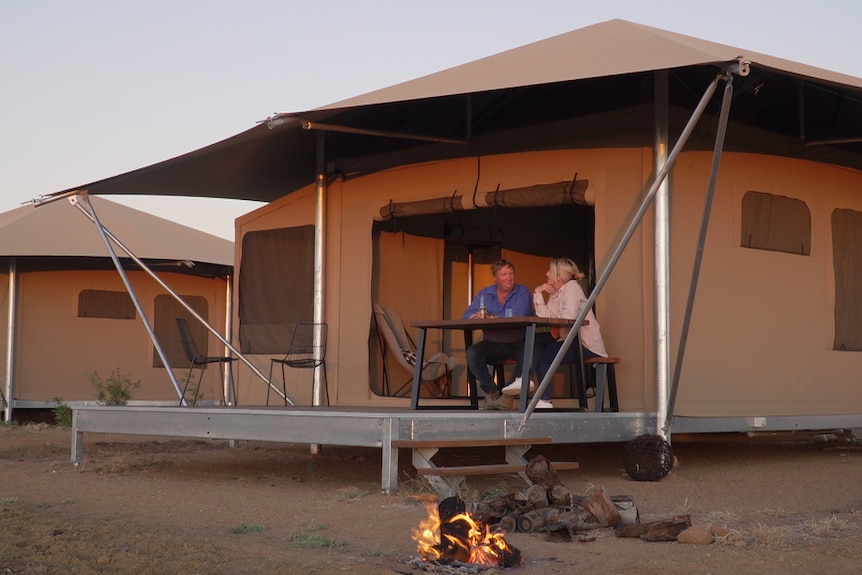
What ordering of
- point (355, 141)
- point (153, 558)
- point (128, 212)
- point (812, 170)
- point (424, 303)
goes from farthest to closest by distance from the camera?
1. point (128, 212)
2. point (424, 303)
3. point (355, 141)
4. point (812, 170)
5. point (153, 558)

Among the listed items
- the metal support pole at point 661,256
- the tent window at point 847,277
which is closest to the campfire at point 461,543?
the metal support pole at point 661,256

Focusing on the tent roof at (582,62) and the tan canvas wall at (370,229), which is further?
the tan canvas wall at (370,229)

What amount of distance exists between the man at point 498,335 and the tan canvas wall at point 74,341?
7.11m

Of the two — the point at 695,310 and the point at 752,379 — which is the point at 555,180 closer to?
the point at 695,310

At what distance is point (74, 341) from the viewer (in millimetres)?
12312

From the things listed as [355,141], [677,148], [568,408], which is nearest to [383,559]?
[677,148]

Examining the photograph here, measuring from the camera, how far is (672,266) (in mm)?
6266

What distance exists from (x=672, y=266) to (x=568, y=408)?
41.2 inches

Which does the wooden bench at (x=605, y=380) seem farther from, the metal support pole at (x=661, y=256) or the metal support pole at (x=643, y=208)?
the metal support pole at (x=643, y=208)

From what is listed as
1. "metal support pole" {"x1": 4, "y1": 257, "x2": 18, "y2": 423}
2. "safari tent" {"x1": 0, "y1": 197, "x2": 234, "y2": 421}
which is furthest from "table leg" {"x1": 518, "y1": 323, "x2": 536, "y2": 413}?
"metal support pole" {"x1": 4, "y1": 257, "x2": 18, "y2": 423}

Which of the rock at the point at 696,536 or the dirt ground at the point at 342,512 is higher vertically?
the rock at the point at 696,536

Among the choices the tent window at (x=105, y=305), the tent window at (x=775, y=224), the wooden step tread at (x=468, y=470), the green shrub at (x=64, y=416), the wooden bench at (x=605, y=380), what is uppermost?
the tent window at (x=775, y=224)

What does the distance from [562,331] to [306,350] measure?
2402mm

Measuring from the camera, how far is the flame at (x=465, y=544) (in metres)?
3.55
